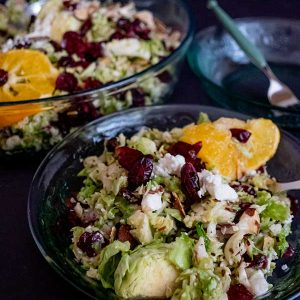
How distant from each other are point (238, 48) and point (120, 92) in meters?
0.60

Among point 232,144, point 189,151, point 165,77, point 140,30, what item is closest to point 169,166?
point 189,151

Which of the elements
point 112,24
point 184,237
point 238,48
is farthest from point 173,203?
point 238,48

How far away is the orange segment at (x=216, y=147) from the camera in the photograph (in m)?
1.26

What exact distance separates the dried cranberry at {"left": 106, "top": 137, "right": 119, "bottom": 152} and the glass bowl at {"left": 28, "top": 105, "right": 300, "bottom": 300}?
0.06 meters

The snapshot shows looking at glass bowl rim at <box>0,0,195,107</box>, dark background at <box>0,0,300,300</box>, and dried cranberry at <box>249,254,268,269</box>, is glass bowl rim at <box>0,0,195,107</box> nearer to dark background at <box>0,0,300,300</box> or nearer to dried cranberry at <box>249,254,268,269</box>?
dark background at <box>0,0,300,300</box>

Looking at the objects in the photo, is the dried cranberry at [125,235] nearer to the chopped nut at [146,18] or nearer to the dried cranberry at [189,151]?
the dried cranberry at [189,151]

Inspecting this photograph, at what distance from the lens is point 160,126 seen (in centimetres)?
150

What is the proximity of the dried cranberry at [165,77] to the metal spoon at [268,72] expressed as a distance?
0.27m

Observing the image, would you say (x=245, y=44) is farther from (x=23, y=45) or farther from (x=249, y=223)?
(x=249, y=223)

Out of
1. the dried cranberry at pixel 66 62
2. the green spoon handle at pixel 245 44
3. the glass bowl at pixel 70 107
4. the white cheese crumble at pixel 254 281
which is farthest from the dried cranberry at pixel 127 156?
the green spoon handle at pixel 245 44

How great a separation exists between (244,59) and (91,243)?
3.28ft

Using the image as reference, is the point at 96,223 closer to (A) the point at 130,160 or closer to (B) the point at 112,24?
(A) the point at 130,160

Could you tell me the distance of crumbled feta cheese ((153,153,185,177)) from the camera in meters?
1.21

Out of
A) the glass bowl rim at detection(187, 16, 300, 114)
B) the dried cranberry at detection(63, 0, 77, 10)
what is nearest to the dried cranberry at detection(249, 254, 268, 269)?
the glass bowl rim at detection(187, 16, 300, 114)
